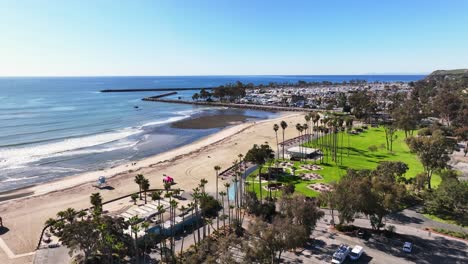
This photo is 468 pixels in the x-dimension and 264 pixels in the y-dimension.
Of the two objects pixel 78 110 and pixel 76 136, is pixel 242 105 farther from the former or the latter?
pixel 76 136

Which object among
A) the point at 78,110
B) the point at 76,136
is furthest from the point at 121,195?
the point at 78,110

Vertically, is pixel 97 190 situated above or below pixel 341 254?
below

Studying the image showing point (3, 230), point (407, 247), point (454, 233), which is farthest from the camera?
point (3, 230)

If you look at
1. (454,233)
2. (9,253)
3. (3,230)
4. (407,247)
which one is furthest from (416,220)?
(3,230)

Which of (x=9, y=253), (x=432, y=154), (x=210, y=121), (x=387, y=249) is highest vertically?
(x=432, y=154)

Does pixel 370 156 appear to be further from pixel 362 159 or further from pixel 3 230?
pixel 3 230

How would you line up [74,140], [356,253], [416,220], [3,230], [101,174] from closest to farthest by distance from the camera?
[356,253], [416,220], [3,230], [101,174], [74,140]

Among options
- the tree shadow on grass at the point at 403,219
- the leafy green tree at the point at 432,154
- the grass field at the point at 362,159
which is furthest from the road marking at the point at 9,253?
the leafy green tree at the point at 432,154
